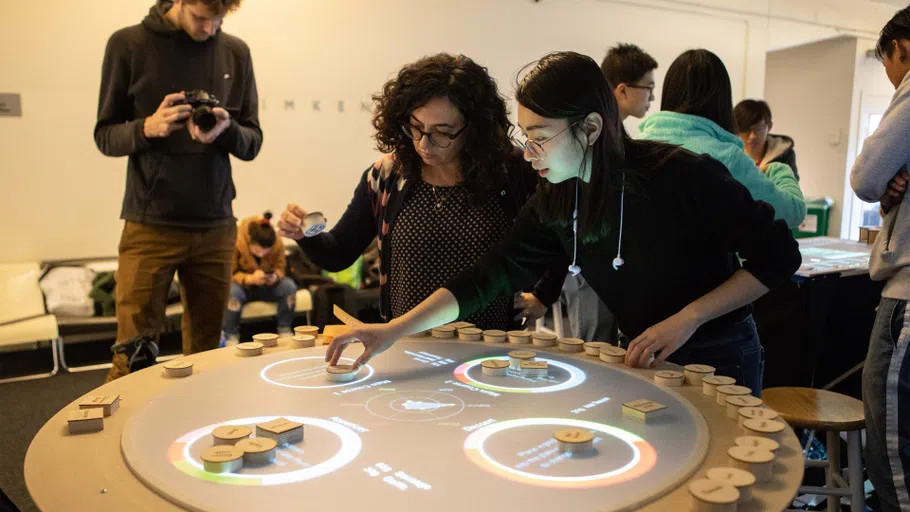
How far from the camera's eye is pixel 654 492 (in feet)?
3.22

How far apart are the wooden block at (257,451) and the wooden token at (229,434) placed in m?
0.03

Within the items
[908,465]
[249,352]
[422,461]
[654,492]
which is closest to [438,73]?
[249,352]

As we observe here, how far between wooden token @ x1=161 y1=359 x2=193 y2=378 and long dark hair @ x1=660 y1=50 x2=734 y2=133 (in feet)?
5.51

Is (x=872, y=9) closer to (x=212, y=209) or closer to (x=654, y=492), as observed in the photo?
(x=212, y=209)

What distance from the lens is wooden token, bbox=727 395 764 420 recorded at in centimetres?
128

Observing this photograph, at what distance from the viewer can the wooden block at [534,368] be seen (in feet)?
5.12

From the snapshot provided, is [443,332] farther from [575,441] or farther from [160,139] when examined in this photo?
[160,139]

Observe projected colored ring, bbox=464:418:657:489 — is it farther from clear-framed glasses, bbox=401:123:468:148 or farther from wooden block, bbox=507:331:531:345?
clear-framed glasses, bbox=401:123:468:148

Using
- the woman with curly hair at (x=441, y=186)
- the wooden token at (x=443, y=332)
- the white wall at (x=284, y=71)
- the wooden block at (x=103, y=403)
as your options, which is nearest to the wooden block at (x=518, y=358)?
the wooden token at (x=443, y=332)

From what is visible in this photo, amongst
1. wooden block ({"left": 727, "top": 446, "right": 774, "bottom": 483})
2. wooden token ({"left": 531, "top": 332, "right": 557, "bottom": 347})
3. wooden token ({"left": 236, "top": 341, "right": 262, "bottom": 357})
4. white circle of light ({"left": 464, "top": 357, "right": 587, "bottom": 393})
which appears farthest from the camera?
wooden token ({"left": 531, "top": 332, "right": 557, "bottom": 347})

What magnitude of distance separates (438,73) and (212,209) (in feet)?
3.66

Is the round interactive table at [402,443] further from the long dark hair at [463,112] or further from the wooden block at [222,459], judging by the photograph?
the long dark hair at [463,112]

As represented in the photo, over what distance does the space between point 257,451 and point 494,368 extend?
61cm

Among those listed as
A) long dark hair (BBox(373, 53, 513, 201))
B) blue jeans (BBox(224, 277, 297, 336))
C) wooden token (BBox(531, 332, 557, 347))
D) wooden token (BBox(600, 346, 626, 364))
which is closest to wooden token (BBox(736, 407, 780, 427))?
wooden token (BBox(600, 346, 626, 364))
